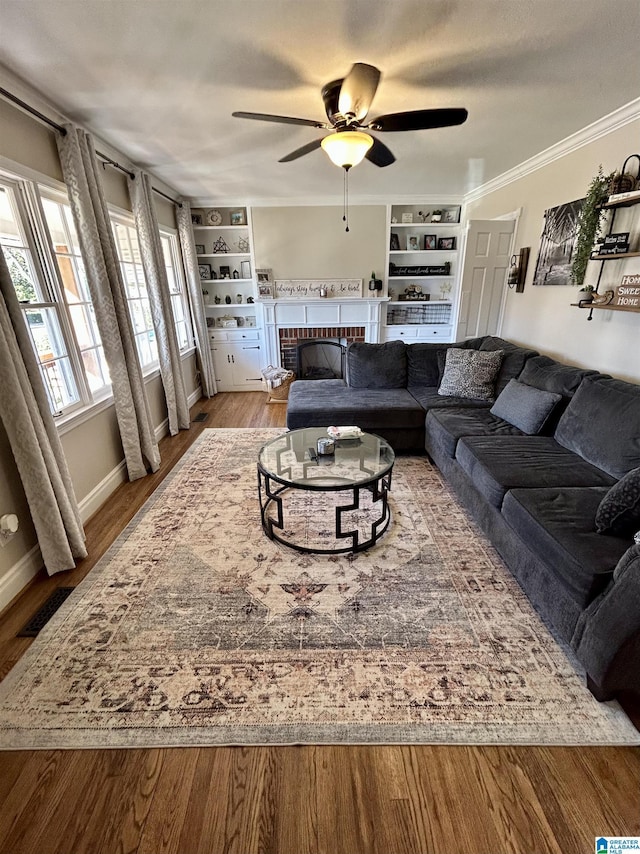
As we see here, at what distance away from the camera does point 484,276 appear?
3.90m

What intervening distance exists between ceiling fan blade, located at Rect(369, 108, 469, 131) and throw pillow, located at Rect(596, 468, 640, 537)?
1.81 meters

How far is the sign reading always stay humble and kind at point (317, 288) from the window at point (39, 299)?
326 cm

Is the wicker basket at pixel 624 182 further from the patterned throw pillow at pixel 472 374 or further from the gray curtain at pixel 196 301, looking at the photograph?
the gray curtain at pixel 196 301

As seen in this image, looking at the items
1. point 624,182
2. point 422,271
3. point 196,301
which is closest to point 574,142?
point 624,182

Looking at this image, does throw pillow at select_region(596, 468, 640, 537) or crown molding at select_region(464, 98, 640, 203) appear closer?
throw pillow at select_region(596, 468, 640, 537)

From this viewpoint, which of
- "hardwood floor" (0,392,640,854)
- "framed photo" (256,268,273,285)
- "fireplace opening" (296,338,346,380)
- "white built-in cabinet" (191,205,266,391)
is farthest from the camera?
"fireplace opening" (296,338,346,380)

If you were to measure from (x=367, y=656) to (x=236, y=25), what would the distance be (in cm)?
267

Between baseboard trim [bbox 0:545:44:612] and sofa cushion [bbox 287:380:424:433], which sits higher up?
sofa cushion [bbox 287:380:424:433]

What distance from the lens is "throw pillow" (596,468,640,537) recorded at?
140 cm

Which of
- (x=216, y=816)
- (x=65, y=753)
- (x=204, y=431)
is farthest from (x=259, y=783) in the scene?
(x=204, y=431)

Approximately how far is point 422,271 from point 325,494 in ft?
12.9

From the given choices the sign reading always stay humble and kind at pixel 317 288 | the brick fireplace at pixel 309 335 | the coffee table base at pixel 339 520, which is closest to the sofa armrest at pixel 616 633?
the coffee table base at pixel 339 520

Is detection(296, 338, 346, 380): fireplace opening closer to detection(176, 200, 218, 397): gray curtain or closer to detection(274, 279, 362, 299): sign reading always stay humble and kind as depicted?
detection(274, 279, 362, 299): sign reading always stay humble and kind

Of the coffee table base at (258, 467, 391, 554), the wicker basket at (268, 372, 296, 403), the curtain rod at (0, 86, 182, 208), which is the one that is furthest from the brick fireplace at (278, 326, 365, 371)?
the coffee table base at (258, 467, 391, 554)
